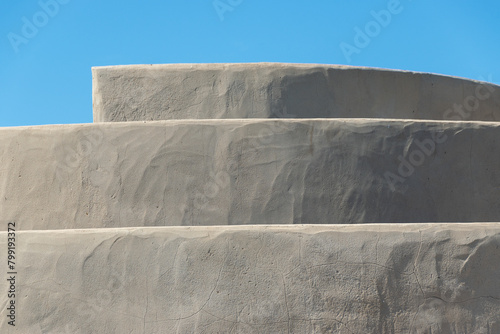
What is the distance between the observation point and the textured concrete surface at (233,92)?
7.00 m

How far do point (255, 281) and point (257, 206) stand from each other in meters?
0.93

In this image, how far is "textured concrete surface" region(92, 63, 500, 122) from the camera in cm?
700

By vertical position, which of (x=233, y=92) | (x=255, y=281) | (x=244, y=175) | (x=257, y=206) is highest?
(x=233, y=92)

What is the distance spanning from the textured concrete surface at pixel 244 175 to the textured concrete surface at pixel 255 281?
28.0 inches

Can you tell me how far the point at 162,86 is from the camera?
7.03 meters

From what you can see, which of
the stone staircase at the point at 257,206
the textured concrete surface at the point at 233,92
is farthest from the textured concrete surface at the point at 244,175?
the textured concrete surface at the point at 233,92

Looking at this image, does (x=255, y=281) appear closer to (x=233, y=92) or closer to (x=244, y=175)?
(x=244, y=175)

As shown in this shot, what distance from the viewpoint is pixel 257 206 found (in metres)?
5.64

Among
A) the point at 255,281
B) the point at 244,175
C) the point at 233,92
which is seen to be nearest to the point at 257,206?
the point at 244,175

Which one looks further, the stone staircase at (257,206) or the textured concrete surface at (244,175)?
the textured concrete surface at (244,175)

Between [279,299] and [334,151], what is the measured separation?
1589 mm

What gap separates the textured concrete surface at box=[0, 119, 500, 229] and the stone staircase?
0.04 ft

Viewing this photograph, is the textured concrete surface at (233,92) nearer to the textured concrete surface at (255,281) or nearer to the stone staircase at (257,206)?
the stone staircase at (257,206)

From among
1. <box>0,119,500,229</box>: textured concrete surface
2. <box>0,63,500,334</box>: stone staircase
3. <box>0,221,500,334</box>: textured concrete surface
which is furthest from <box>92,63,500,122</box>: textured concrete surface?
<box>0,221,500,334</box>: textured concrete surface
